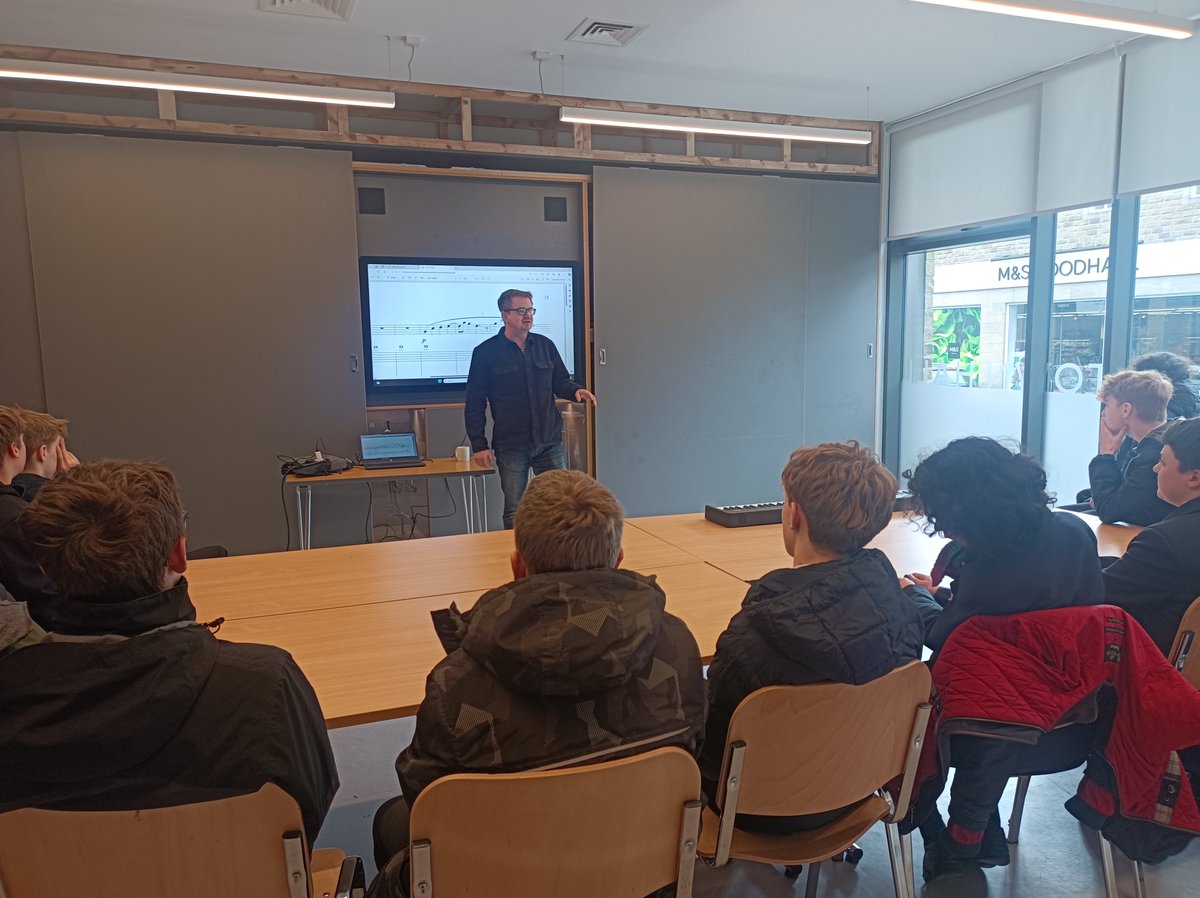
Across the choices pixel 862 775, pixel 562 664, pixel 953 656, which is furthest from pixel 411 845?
pixel 953 656

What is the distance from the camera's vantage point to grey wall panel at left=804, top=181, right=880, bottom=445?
20.6ft

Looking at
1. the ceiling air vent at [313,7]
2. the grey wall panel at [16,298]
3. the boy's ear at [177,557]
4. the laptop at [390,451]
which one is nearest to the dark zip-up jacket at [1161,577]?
the boy's ear at [177,557]

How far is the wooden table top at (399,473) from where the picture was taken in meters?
4.49

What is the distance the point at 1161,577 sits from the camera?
1.95m

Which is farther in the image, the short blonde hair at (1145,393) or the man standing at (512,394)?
the man standing at (512,394)

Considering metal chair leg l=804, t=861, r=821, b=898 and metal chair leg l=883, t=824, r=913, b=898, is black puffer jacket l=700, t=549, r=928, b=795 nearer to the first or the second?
metal chair leg l=883, t=824, r=913, b=898

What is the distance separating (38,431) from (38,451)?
0.20 ft

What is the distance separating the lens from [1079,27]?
4.39m

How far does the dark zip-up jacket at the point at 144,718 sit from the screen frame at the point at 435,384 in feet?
13.4

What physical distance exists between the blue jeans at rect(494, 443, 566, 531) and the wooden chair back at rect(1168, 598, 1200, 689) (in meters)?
3.24

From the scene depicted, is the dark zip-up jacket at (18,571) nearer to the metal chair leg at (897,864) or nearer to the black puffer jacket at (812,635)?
the black puffer jacket at (812,635)

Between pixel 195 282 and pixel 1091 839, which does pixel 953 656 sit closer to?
pixel 1091 839

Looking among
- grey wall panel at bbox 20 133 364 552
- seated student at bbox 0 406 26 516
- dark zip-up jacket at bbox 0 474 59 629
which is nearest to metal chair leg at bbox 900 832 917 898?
dark zip-up jacket at bbox 0 474 59 629

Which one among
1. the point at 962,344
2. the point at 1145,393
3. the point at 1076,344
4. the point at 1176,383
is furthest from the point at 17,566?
the point at 962,344
